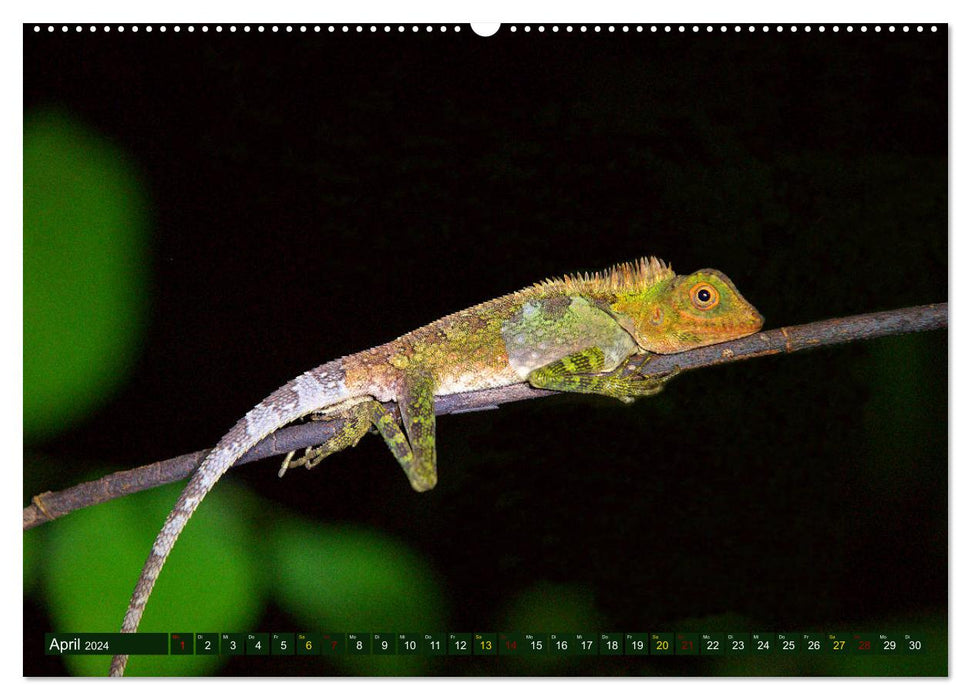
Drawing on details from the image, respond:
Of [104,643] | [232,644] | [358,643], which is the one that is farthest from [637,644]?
[104,643]

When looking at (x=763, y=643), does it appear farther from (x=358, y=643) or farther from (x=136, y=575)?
(x=136, y=575)

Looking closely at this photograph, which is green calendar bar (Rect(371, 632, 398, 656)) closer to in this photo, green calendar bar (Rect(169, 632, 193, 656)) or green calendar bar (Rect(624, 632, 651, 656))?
green calendar bar (Rect(169, 632, 193, 656))

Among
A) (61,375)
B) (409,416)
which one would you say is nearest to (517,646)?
(409,416)

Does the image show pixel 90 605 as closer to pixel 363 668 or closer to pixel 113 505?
pixel 113 505

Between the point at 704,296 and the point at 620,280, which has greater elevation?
the point at 620,280

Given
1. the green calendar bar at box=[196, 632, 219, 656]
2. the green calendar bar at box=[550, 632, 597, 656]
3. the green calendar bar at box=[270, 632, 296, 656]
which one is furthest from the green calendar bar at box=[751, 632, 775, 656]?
the green calendar bar at box=[196, 632, 219, 656]

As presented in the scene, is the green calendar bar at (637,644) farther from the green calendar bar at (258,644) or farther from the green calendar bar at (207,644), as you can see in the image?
the green calendar bar at (207,644)

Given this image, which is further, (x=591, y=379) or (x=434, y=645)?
(x=591, y=379)
